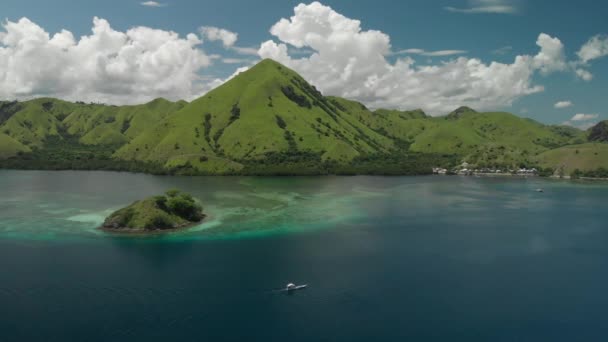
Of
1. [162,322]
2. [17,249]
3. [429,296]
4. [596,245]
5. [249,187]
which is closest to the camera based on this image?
[162,322]

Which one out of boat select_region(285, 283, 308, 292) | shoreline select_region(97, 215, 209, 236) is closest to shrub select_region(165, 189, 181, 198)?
shoreline select_region(97, 215, 209, 236)

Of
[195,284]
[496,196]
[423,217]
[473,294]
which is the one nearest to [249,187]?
[423,217]

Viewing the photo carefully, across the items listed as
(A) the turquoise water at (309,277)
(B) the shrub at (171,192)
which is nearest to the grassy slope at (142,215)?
(B) the shrub at (171,192)

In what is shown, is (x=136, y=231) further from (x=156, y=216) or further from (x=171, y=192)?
(x=171, y=192)

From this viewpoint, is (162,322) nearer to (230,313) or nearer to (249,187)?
(230,313)

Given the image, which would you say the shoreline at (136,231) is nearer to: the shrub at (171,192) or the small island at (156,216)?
the small island at (156,216)
